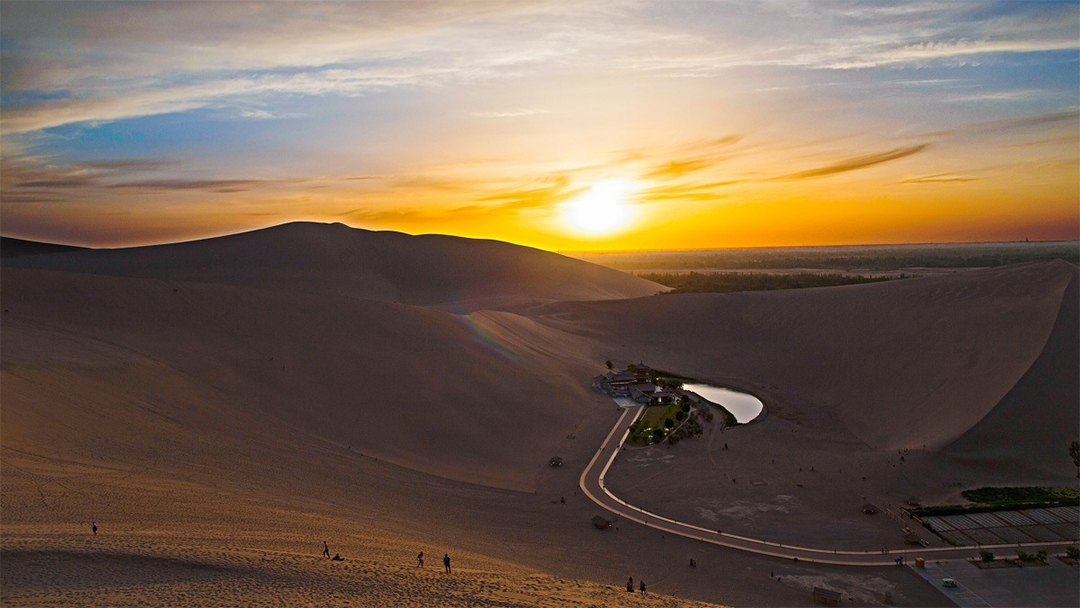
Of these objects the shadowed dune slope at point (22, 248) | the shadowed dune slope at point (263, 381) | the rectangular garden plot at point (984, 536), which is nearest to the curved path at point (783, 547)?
the rectangular garden plot at point (984, 536)

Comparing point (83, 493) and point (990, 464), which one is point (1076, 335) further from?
point (83, 493)

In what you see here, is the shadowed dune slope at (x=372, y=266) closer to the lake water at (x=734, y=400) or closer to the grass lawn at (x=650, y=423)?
the lake water at (x=734, y=400)

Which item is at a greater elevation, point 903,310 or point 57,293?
point 903,310

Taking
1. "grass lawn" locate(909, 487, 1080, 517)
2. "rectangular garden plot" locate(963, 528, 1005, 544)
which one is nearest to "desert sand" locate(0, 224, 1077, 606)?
"grass lawn" locate(909, 487, 1080, 517)

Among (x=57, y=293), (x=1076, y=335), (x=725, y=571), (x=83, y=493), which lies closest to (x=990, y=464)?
(x=1076, y=335)

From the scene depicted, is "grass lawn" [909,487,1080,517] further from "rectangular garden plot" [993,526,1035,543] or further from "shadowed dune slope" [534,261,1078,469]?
"shadowed dune slope" [534,261,1078,469]

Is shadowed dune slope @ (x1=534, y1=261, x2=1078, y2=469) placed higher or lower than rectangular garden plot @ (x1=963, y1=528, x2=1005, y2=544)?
higher
